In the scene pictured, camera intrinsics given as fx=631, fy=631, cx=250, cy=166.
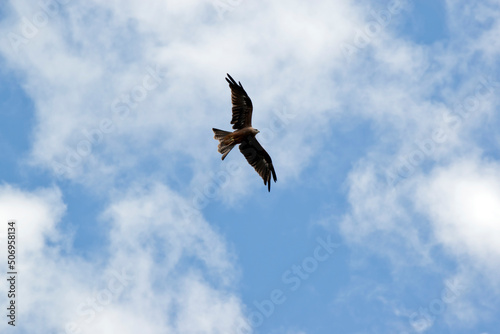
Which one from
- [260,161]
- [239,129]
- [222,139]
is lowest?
[222,139]

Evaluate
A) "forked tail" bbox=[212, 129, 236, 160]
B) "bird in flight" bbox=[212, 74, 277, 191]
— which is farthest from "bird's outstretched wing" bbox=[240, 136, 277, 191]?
"forked tail" bbox=[212, 129, 236, 160]

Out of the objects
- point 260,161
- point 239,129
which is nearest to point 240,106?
point 239,129

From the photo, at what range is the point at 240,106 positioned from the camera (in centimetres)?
3450

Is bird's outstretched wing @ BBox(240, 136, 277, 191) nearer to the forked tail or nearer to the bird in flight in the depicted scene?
the bird in flight

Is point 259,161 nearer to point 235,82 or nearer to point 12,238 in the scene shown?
point 235,82

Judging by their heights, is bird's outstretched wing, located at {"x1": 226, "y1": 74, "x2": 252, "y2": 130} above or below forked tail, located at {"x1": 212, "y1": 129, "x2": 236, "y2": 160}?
above

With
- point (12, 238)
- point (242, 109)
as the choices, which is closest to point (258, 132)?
point (242, 109)

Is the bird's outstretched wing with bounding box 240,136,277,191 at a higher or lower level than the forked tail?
higher

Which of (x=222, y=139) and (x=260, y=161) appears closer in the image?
(x=222, y=139)

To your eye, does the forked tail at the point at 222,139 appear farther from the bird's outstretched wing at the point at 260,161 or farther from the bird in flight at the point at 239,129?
the bird's outstretched wing at the point at 260,161

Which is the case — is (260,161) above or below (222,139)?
above

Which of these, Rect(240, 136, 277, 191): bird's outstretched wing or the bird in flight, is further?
Rect(240, 136, 277, 191): bird's outstretched wing

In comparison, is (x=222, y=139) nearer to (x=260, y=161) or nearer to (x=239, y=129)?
(x=239, y=129)

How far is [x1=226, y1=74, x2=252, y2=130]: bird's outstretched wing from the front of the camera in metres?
34.0
